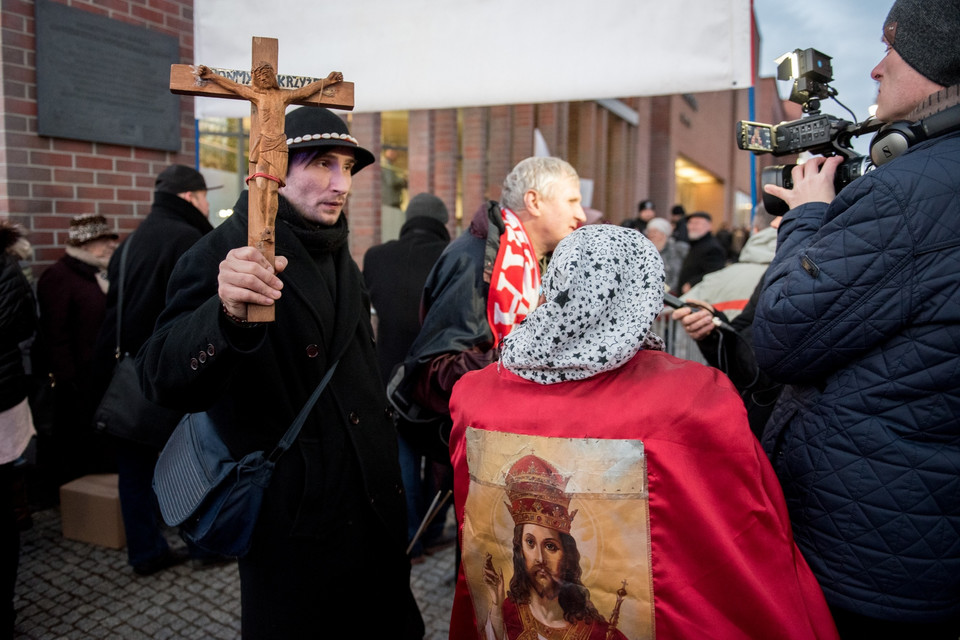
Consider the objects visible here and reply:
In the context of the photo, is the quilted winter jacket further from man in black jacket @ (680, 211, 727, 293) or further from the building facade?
man in black jacket @ (680, 211, 727, 293)

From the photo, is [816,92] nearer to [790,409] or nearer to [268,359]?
[790,409]

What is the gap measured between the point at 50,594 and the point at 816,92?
4.04 metres

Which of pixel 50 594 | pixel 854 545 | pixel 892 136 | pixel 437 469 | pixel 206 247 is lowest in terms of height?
pixel 50 594

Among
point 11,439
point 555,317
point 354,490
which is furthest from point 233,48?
point 555,317

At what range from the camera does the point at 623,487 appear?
145 cm

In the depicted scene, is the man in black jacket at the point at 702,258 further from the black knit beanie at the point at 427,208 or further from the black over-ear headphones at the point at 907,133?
the black over-ear headphones at the point at 907,133

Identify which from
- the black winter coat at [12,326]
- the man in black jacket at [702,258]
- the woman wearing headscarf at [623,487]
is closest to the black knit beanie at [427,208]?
the black winter coat at [12,326]

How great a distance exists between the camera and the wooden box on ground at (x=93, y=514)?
156 inches

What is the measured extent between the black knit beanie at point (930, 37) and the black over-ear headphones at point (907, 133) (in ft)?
0.35

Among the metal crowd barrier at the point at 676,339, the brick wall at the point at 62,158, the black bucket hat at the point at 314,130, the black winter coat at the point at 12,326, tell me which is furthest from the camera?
the metal crowd barrier at the point at 676,339

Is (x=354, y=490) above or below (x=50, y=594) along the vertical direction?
above

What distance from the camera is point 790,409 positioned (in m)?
1.68

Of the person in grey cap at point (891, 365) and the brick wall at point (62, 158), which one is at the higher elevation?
the brick wall at point (62, 158)

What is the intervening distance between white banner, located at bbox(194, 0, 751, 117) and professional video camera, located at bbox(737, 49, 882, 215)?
889mm
